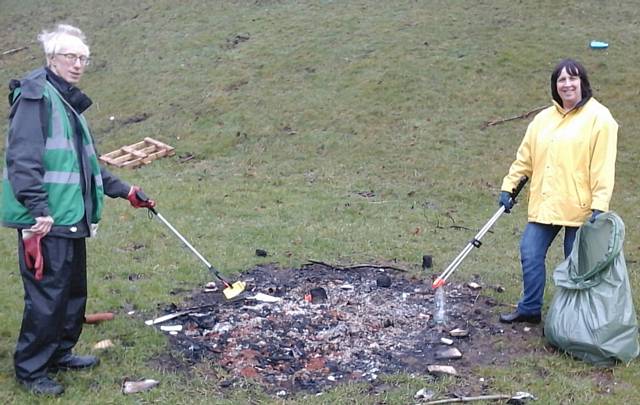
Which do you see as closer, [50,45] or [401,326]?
[50,45]

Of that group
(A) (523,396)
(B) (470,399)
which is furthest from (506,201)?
(B) (470,399)

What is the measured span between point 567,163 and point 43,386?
12.2 ft

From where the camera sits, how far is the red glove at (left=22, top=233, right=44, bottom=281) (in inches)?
163

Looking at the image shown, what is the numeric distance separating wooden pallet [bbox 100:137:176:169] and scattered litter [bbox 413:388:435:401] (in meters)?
8.84

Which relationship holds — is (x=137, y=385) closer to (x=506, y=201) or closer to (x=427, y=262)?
(x=506, y=201)

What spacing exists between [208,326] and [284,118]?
8909mm

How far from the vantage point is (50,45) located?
4.20 meters

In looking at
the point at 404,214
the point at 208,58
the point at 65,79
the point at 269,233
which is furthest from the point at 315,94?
the point at 65,79

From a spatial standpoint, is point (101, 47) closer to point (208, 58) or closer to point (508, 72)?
point (208, 58)

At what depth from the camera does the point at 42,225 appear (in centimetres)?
409

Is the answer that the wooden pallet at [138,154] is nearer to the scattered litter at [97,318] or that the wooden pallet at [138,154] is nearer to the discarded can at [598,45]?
the scattered litter at [97,318]

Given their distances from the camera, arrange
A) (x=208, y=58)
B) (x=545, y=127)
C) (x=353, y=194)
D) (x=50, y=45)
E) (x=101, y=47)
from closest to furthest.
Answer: (x=50, y=45)
(x=545, y=127)
(x=353, y=194)
(x=208, y=58)
(x=101, y=47)

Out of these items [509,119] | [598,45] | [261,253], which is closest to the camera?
[261,253]

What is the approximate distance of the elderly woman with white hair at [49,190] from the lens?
405cm
